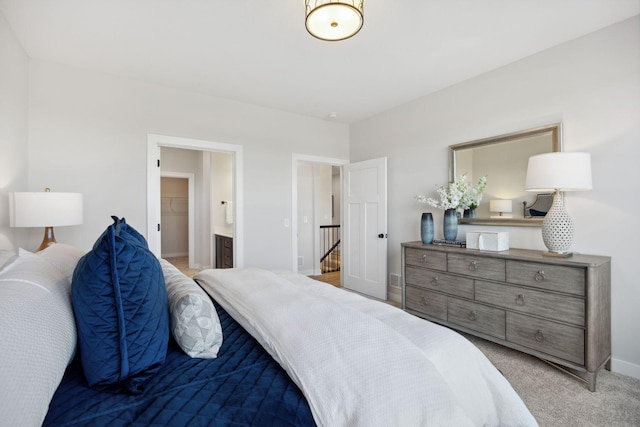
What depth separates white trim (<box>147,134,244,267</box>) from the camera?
126 inches

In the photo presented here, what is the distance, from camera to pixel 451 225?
316 centimetres

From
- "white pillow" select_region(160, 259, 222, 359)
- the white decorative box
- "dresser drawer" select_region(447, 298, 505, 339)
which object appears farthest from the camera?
the white decorative box

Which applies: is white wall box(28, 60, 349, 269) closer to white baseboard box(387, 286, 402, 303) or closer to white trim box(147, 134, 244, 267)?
white trim box(147, 134, 244, 267)

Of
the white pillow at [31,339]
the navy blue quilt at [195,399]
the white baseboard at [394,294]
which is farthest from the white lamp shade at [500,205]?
the white pillow at [31,339]

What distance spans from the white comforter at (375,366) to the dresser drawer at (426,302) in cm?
184

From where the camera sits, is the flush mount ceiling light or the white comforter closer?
the white comforter

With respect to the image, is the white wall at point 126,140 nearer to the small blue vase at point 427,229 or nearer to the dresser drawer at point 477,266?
the small blue vase at point 427,229

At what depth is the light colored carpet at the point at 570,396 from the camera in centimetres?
173

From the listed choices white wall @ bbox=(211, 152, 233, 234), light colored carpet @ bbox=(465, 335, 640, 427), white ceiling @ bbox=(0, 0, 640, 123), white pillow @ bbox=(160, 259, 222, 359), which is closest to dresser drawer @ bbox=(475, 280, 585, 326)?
light colored carpet @ bbox=(465, 335, 640, 427)

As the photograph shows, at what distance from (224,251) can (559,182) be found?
4.64 meters

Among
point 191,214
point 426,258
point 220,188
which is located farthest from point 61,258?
point 191,214

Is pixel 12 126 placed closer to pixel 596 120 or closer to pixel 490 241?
pixel 490 241

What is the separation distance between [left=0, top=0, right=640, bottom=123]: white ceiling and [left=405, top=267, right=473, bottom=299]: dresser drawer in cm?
207

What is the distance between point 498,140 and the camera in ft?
9.66
